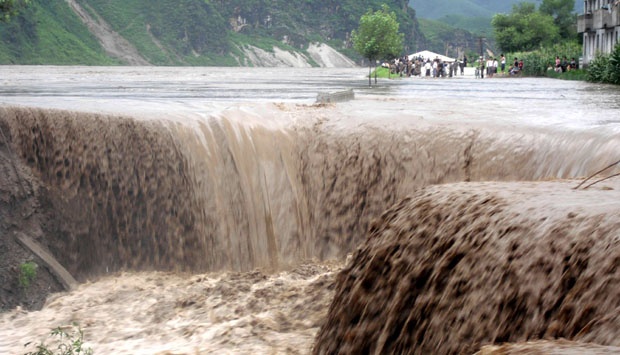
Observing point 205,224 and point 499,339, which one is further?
point 205,224

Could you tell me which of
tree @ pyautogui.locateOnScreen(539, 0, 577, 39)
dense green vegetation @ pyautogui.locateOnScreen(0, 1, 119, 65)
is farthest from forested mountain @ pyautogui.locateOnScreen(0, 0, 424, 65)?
tree @ pyautogui.locateOnScreen(539, 0, 577, 39)

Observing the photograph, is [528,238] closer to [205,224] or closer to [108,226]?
[205,224]

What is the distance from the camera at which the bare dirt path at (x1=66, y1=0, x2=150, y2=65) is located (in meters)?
146

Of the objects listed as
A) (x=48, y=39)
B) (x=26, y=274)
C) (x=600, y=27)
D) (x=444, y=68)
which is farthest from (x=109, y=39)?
(x=26, y=274)

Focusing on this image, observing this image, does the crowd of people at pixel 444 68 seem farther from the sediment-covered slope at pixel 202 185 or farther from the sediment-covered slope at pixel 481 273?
the sediment-covered slope at pixel 481 273

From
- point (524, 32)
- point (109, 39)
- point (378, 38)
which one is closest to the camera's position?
point (378, 38)

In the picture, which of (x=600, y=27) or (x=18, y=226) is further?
(x=600, y=27)

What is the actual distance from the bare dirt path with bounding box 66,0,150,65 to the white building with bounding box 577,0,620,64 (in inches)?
4151

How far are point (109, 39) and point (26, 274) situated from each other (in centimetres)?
14737

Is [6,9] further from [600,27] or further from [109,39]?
[109,39]

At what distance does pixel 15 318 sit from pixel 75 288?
928 millimetres

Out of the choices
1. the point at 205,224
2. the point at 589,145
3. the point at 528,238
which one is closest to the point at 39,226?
the point at 205,224

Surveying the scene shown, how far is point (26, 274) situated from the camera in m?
9.70

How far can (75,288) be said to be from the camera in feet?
32.6
